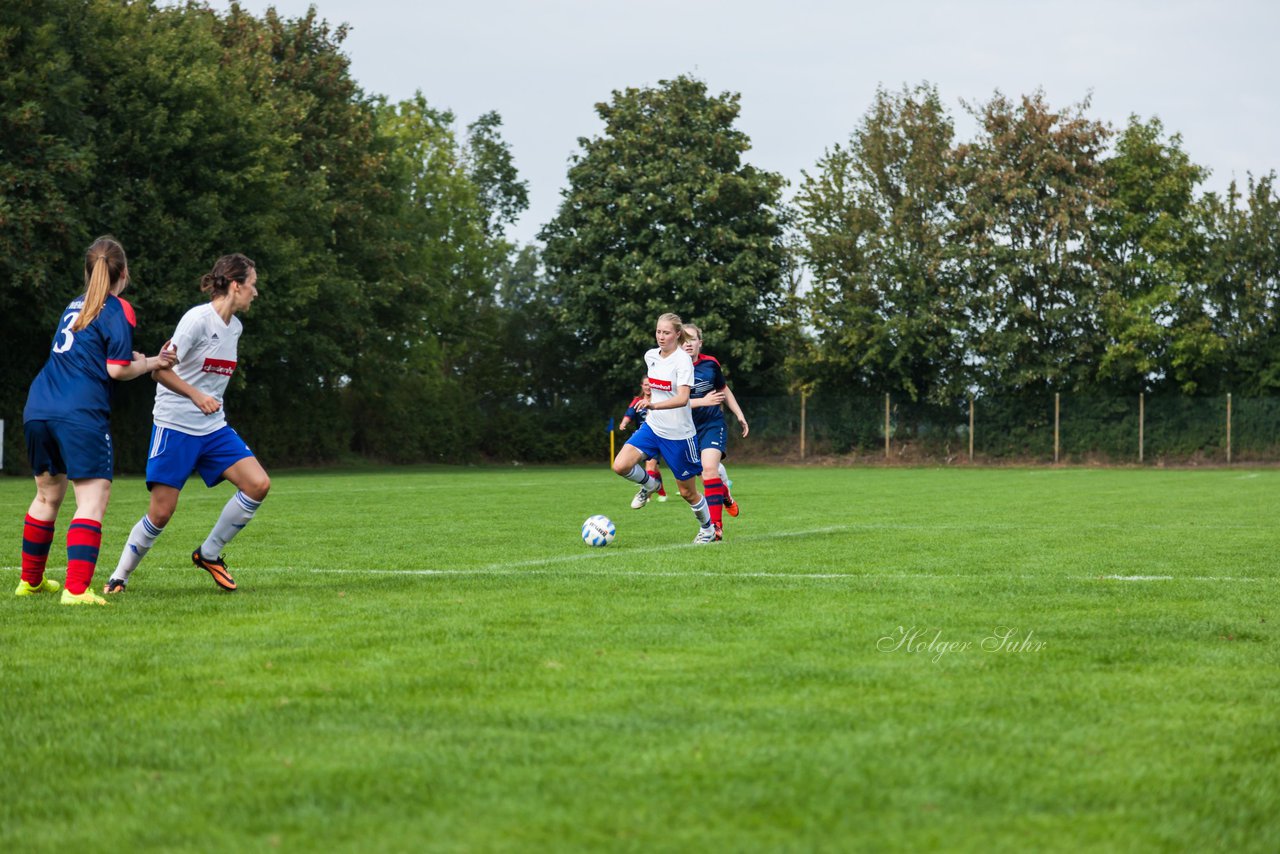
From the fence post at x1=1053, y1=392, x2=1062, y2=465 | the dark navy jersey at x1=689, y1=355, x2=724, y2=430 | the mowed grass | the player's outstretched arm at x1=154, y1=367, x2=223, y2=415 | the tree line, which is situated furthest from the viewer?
the fence post at x1=1053, y1=392, x2=1062, y2=465

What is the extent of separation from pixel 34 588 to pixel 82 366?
4.72ft

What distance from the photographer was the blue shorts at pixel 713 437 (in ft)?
44.0

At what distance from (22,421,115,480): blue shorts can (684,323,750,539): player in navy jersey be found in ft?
18.4

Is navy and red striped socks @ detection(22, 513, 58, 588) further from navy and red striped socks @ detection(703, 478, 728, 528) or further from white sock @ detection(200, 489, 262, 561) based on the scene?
navy and red striped socks @ detection(703, 478, 728, 528)

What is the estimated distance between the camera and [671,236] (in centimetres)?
4762

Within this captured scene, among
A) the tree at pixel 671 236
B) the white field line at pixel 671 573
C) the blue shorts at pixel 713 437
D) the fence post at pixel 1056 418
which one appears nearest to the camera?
the white field line at pixel 671 573

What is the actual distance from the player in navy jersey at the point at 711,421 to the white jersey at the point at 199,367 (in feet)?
16.3

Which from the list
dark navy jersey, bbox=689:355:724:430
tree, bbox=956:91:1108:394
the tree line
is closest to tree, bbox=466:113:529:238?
the tree line

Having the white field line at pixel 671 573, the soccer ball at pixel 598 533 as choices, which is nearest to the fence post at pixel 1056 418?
the soccer ball at pixel 598 533

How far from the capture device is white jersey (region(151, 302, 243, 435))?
27.0ft

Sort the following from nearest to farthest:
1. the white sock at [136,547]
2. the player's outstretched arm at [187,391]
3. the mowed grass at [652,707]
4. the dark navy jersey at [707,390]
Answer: the mowed grass at [652,707], the player's outstretched arm at [187,391], the white sock at [136,547], the dark navy jersey at [707,390]

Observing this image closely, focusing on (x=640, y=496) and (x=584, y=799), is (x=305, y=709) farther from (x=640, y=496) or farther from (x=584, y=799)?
(x=640, y=496)

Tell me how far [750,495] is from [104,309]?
15497 millimetres

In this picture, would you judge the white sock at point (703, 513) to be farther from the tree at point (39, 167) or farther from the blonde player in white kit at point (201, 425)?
the tree at point (39, 167)
